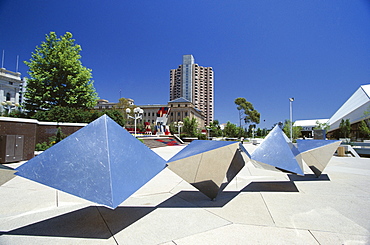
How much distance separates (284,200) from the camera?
20.2ft

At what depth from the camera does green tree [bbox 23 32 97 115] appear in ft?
84.9

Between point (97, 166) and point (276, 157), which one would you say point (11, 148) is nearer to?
point (97, 166)

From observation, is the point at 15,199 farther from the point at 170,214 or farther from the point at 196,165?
the point at 196,165

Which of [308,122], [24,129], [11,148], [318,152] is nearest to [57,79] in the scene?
[24,129]

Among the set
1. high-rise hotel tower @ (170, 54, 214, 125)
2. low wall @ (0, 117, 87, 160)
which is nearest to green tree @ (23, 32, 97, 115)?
low wall @ (0, 117, 87, 160)

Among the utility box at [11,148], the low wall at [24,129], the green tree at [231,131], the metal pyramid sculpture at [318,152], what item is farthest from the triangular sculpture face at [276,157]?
the green tree at [231,131]

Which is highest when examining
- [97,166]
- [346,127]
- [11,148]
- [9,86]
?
[9,86]

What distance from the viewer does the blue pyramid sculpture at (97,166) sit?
3391 millimetres

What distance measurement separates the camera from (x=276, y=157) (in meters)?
6.70

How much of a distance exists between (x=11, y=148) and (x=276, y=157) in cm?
1528

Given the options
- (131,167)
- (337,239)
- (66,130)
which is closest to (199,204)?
(131,167)

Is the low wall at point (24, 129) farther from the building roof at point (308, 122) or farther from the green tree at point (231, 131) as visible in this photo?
the building roof at point (308, 122)

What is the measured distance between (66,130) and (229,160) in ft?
65.3

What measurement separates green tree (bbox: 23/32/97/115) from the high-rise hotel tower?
99.0 m
